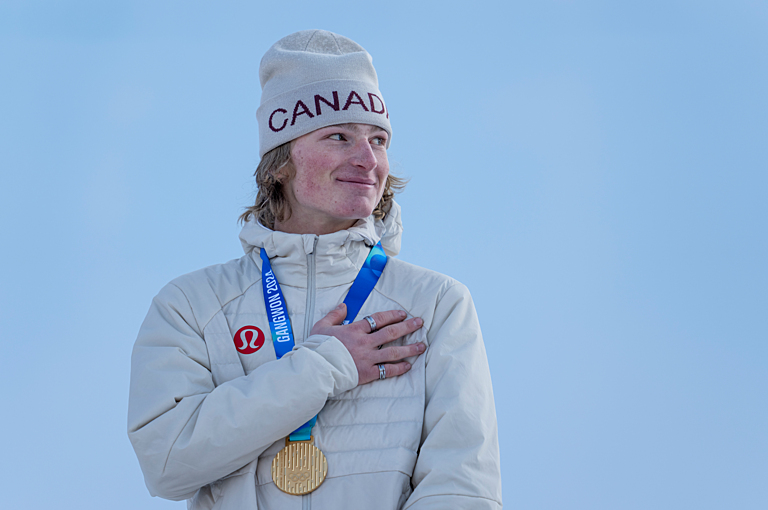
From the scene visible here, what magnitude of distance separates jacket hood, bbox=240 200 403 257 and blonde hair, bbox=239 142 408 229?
51 mm

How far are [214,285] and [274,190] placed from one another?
525mm

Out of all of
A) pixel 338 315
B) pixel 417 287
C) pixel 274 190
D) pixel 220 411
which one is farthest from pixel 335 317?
pixel 274 190

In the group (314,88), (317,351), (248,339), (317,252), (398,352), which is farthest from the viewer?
(314,88)

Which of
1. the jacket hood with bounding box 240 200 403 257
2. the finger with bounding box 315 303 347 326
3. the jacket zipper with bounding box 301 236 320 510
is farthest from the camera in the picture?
the jacket hood with bounding box 240 200 403 257

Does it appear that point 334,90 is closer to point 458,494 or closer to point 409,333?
point 409,333

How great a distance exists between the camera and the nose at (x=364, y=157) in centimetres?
258

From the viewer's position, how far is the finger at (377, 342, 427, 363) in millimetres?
2223

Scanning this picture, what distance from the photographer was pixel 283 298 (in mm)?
2445

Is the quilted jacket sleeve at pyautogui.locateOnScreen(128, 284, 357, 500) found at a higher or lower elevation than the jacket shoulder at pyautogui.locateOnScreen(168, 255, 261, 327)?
lower

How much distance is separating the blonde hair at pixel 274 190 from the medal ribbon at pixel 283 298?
0.22 metres

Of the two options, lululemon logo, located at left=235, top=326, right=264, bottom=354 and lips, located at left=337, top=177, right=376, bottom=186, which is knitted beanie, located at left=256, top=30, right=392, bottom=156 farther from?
lululemon logo, located at left=235, top=326, right=264, bottom=354

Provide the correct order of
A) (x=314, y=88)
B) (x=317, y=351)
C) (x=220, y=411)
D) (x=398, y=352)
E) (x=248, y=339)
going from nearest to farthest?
(x=220, y=411) < (x=317, y=351) < (x=398, y=352) < (x=248, y=339) < (x=314, y=88)

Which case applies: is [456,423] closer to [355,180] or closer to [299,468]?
[299,468]

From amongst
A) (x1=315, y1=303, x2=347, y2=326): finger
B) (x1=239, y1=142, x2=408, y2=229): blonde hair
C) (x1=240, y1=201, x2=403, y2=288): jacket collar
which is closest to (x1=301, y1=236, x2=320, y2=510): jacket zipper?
(x1=240, y1=201, x2=403, y2=288): jacket collar
